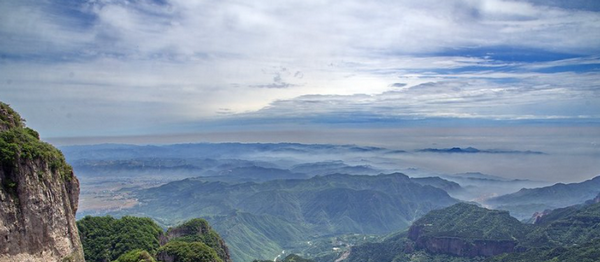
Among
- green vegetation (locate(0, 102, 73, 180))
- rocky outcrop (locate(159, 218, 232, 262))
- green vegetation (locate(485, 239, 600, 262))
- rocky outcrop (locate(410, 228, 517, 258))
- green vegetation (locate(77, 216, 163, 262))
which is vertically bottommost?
rocky outcrop (locate(410, 228, 517, 258))

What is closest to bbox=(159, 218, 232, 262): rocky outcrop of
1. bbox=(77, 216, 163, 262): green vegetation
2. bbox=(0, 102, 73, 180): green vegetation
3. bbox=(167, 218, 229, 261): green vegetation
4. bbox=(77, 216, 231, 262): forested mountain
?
bbox=(167, 218, 229, 261): green vegetation

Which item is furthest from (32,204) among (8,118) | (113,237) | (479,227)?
(479,227)

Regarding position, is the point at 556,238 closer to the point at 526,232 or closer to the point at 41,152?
the point at 526,232

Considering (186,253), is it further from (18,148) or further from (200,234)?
(200,234)

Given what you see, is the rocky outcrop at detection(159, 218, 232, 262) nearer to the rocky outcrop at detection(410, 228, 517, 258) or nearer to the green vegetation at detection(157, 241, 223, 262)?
the green vegetation at detection(157, 241, 223, 262)

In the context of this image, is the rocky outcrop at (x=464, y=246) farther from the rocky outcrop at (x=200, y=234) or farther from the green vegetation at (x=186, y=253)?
the green vegetation at (x=186, y=253)

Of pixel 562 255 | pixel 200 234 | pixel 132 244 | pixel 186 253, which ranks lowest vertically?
pixel 562 255

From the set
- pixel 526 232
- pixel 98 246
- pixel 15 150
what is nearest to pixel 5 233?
pixel 15 150
